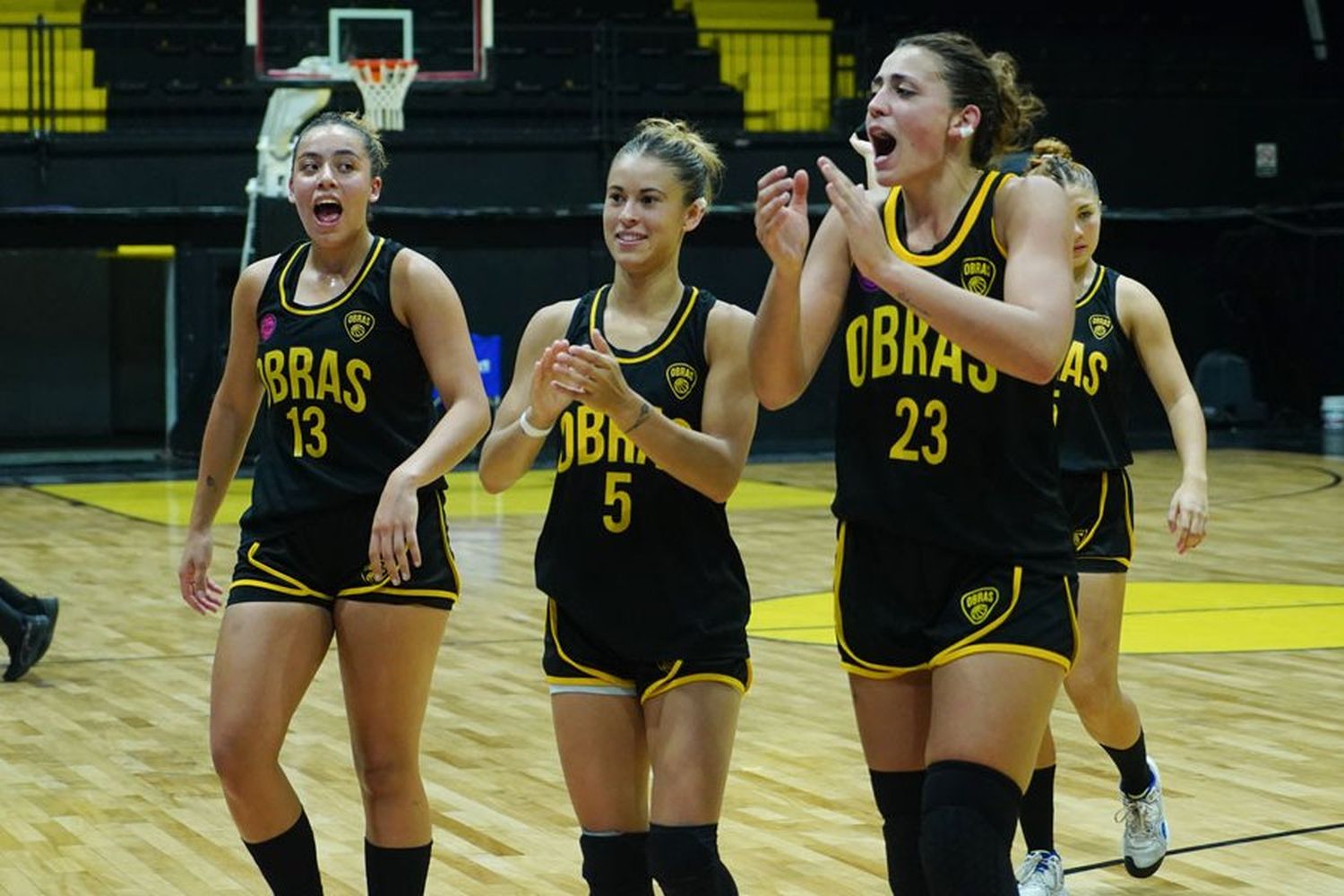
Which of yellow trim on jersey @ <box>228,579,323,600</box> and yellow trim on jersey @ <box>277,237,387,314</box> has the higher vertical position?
yellow trim on jersey @ <box>277,237,387,314</box>

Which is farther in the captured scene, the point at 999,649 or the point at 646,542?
the point at 646,542

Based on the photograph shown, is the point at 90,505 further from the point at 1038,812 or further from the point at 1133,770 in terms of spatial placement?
the point at 1038,812

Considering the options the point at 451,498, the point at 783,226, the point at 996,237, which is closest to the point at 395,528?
the point at 783,226

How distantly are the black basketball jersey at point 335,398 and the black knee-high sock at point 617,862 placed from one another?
2.90ft

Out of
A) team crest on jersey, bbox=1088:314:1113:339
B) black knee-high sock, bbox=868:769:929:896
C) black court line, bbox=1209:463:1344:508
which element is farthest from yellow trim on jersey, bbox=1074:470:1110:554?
black court line, bbox=1209:463:1344:508

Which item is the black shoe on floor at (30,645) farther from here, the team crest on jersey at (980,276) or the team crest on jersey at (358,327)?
the team crest on jersey at (980,276)

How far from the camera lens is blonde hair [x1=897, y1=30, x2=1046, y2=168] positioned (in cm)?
354

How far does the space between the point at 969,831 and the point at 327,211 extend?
6.02 ft

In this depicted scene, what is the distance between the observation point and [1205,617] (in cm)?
932

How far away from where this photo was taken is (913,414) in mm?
3492

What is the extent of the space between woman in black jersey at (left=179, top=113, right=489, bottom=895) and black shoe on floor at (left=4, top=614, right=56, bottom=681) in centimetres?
390

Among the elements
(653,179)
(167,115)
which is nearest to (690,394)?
(653,179)

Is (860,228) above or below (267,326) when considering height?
above

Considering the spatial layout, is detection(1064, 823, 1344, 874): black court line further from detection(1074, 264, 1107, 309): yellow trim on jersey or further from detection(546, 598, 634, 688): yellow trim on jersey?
detection(546, 598, 634, 688): yellow trim on jersey
